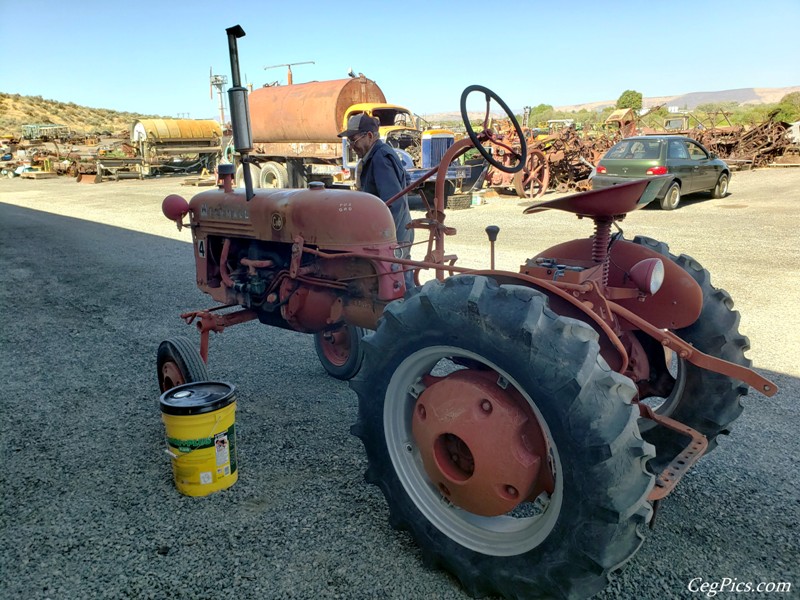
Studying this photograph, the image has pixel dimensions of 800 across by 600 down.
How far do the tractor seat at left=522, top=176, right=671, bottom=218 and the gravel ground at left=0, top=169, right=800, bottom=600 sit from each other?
1.37 m

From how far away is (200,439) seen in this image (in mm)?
2770

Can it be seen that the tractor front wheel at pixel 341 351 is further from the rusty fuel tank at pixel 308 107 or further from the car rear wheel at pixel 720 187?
the car rear wheel at pixel 720 187

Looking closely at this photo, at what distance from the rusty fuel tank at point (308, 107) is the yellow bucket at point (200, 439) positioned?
12.9 meters

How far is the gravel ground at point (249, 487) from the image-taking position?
229 cm

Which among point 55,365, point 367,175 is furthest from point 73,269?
point 367,175

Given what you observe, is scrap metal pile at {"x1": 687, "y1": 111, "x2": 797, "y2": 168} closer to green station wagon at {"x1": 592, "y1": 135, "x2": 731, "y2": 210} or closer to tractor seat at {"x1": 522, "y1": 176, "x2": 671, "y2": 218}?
green station wagon at {"x1": 592, "y1": 135, "x2": 731, "y2": 210}

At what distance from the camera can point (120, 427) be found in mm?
3568

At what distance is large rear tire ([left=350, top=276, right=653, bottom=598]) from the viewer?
183 centimetres

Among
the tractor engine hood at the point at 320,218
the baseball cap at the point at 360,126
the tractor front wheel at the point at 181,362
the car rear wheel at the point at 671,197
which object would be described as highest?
the baseball cap at the point at 360,126

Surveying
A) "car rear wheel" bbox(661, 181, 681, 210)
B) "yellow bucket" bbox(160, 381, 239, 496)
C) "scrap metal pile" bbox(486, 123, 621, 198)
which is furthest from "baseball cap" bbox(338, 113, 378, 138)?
"scrap metal pile" bbox(486, 123, 621, 198)

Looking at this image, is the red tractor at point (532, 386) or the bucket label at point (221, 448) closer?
the red tractor at point (532, 386)

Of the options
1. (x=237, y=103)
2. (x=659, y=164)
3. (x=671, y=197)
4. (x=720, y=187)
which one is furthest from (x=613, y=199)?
(x=720, y=187)

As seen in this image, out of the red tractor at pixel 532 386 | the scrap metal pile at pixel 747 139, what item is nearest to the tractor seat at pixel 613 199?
the red tractor at pixel 532 386
